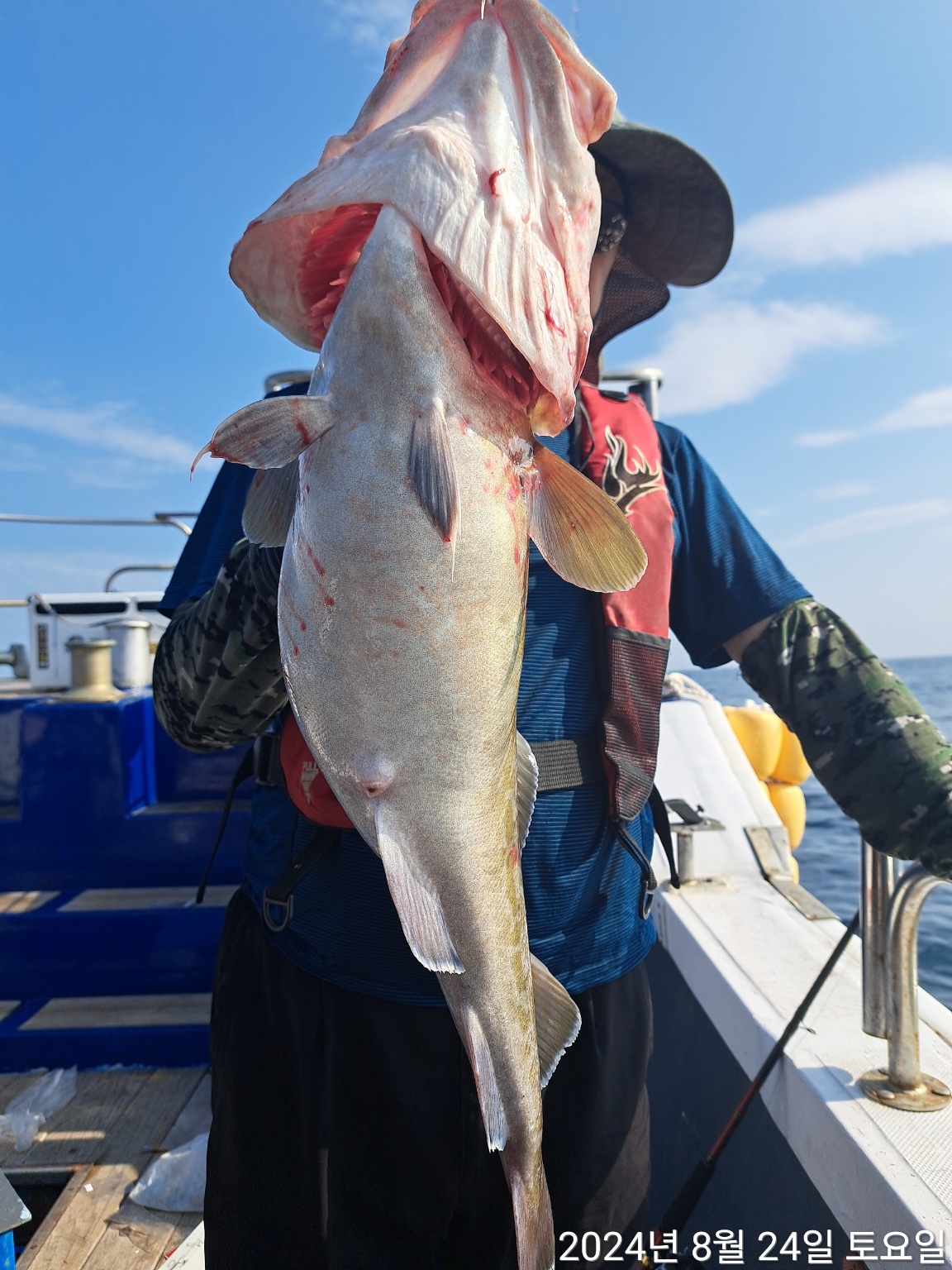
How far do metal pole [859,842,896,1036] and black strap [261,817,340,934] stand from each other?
134 centimetres

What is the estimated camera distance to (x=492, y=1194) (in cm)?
170

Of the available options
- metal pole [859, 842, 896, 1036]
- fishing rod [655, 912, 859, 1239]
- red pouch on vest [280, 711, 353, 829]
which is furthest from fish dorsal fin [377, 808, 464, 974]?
fishing rod [655, 912, 859, 1239]

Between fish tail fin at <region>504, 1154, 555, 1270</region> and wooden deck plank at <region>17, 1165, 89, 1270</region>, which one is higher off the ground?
fish tail fin at <region>504, 1154, 555, 1270</region>

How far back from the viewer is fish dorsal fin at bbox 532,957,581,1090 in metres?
1.37

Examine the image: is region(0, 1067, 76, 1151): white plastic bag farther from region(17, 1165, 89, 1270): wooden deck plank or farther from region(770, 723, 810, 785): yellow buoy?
region(770, 723, 810, 785): yellow buoy

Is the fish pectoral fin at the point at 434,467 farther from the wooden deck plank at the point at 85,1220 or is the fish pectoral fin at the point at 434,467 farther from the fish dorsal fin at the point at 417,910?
the wooden deck plank at the point at 85,1220

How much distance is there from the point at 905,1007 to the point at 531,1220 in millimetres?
1177

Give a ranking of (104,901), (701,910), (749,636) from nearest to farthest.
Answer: (749,636) < (701,910) < (104,901)

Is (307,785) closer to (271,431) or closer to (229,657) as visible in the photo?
(229,657)

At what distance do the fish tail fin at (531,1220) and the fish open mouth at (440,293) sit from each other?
4.14ft

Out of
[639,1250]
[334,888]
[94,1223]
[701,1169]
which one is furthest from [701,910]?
[94,1223]

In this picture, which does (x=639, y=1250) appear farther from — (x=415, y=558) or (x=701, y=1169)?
(x=415, y=558)

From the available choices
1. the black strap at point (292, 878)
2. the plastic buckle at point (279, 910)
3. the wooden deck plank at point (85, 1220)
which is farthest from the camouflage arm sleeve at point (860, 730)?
the wooden deck plank at point (85, 1220)

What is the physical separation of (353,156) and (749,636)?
5.09 ft
